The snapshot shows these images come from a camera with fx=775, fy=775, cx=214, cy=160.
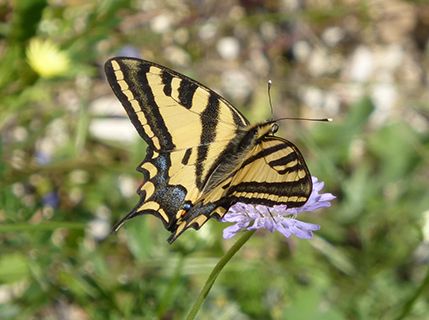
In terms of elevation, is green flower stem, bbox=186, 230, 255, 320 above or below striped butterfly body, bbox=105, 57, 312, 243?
below

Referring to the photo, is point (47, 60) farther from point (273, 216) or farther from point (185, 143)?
point (273, 216)

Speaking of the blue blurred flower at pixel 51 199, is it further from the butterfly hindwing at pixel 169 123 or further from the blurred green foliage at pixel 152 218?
the butterfly hindwing at pixel 169 123

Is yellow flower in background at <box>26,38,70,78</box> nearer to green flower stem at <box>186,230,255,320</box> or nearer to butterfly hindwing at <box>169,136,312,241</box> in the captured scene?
butterfly hindwing at <box>169,136,312,241</box>

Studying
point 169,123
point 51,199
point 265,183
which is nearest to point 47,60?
point 51,199

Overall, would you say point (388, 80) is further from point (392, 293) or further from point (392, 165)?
point (392, 293)

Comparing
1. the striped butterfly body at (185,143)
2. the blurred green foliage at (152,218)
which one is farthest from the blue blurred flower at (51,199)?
the striped butterfly body at (185,143)

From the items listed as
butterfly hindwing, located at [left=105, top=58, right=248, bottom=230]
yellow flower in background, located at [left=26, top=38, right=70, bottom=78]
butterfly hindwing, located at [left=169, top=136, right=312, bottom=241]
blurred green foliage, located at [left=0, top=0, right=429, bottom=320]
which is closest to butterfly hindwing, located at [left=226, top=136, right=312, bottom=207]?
butterfly hindwing, located at [left=169, top=136, right=312, bottom=241]

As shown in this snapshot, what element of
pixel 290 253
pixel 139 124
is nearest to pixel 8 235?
pixel 139 124
